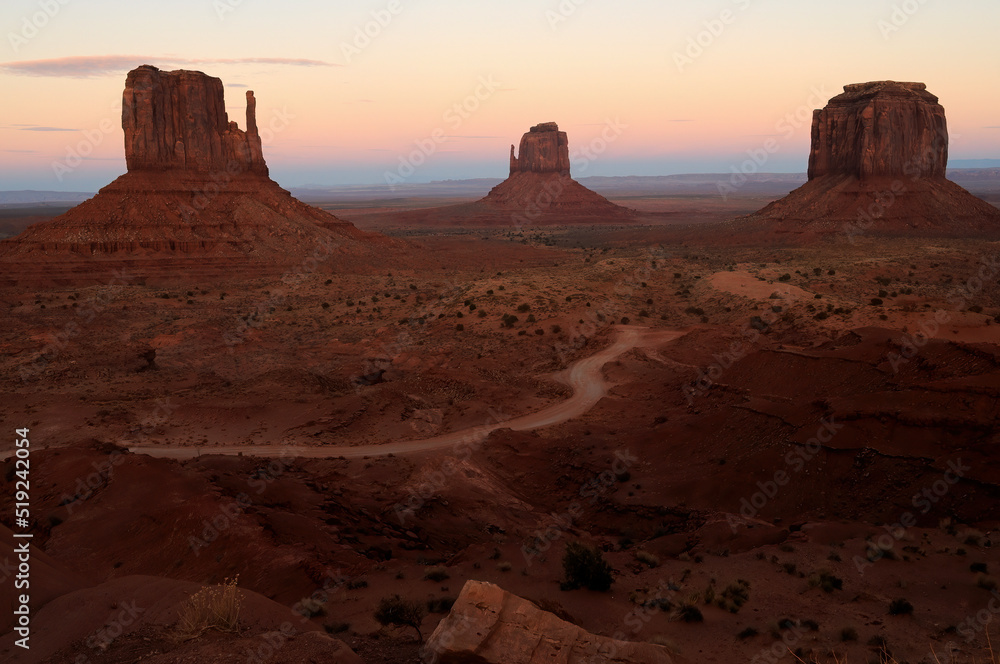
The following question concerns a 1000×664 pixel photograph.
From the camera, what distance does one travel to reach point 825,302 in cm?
3612

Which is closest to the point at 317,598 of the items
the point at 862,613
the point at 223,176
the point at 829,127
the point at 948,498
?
the point at 862,613

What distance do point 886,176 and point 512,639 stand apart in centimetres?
9507

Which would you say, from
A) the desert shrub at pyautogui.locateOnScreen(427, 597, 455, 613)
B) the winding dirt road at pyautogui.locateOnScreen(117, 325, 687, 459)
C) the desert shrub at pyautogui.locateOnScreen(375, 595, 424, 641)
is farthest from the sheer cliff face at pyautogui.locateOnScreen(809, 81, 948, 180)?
the desert shrub at pyautogui.locateOnScreen(375, 595, 424, 641)

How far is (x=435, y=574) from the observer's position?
47.0 ft

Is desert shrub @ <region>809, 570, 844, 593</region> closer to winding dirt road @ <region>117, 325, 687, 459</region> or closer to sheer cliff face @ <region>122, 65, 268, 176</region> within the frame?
winding dirt road @ <region>117, 325, 687, 459</region>

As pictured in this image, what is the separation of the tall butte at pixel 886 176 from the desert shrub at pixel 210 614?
276 feet

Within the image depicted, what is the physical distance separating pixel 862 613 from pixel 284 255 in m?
66.4

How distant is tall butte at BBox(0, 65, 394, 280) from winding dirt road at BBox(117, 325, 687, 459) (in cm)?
4362

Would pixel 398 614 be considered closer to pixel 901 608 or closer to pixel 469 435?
pixel 901 608

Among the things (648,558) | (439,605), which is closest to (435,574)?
(439,605)

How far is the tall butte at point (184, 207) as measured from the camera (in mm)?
65625

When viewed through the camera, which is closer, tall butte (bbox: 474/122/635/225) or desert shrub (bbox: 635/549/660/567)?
desert shrub (bbox: 635/549/660/567)

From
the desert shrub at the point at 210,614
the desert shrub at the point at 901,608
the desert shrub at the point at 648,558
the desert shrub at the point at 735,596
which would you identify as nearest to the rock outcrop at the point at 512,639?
the desert shrub at the point at 210,614

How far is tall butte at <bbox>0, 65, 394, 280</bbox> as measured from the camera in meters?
65.6
